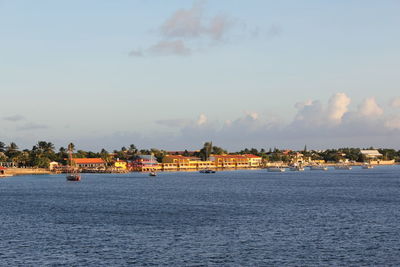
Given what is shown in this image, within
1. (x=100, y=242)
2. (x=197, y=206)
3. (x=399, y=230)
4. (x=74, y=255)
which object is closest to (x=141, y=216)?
(x=197, y=206)

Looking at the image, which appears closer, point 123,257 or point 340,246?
point 123,257

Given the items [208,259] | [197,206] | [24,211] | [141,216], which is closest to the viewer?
[208,259]

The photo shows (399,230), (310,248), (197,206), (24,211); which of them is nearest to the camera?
(310,248)

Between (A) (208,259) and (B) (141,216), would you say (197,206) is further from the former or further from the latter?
(A) (208,259)

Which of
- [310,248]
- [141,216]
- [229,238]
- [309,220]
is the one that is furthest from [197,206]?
[310,248]

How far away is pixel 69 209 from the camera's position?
99.8 metres

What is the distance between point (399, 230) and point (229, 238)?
21.9 metres

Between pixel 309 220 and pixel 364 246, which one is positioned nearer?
pixel 364 246

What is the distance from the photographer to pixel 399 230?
A: 69.6 meters

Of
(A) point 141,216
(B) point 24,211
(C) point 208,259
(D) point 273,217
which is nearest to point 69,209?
(B) point 24,211

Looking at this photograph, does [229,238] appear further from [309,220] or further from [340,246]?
[309,220]

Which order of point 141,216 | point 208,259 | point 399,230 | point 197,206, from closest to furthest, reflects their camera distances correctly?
point 208,259 < point 399,230 < point 141,216 < point 197,206

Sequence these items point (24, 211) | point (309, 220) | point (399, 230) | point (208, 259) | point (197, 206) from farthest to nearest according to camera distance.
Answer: point (197, 206)
point (24, 211)
point (309, 220)
point (399, 230)
point (208, 259)

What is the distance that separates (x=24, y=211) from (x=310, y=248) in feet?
186
